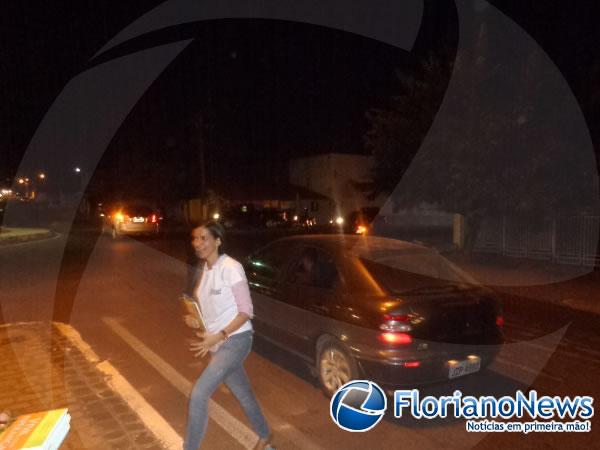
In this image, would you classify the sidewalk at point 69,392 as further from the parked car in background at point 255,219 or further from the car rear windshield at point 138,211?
the parked car in background at point 255,219

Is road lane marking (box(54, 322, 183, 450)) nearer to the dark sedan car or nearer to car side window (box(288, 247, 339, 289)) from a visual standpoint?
the dark sedan car

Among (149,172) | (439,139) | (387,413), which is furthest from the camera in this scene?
(149,172)

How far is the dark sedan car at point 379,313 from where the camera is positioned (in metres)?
4.41

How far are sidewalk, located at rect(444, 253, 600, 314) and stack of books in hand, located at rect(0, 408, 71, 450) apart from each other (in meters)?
9.13

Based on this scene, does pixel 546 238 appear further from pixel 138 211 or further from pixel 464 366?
pixel 138 211

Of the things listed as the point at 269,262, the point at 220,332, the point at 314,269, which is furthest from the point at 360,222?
the point at 220,332

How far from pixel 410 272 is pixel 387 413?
1327mm

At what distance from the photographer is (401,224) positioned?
3862 centimetres

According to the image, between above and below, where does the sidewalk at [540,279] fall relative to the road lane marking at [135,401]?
below

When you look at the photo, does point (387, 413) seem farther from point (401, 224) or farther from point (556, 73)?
point (401, 224)

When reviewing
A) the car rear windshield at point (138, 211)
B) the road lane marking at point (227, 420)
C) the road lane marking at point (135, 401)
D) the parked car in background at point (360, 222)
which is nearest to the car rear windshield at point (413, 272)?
the road lane marking at point (227, 420)

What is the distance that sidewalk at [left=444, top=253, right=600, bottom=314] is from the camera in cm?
1044

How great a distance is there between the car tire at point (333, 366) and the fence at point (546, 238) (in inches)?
476

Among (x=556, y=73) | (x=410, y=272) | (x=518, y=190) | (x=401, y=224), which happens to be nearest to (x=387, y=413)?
(x=410, y=272)
